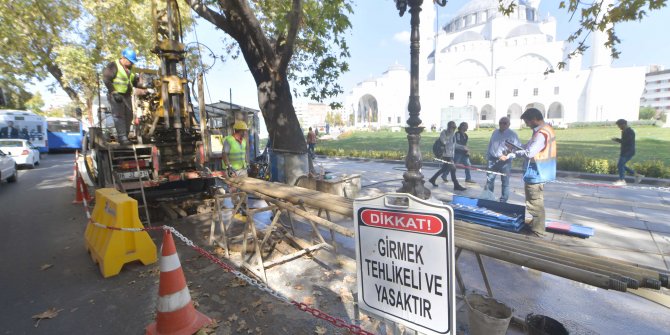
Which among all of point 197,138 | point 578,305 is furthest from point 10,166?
point 578,305

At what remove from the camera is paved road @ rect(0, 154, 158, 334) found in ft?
10.9

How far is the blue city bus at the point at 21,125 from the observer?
2220 centimetres

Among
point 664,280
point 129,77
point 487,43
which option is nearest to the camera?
point 664,280

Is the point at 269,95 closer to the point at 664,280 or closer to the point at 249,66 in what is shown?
the point at 249,66

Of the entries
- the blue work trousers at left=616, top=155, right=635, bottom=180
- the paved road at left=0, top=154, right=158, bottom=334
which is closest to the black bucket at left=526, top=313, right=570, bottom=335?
the paved road at left=0, top=154, right=158, bottom=334

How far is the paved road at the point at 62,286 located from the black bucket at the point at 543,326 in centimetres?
360

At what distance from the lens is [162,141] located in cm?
721

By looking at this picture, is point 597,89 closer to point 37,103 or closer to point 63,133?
point 63,133

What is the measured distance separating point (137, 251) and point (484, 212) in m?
5.40

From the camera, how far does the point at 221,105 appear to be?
710 inches

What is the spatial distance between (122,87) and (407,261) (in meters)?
7.81

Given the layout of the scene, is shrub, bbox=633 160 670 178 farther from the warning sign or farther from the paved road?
the paved road

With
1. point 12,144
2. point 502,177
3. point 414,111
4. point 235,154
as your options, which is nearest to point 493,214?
point 502,177

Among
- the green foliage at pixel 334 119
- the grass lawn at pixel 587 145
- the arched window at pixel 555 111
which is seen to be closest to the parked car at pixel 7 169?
the grass lawn at pixel 587 145
